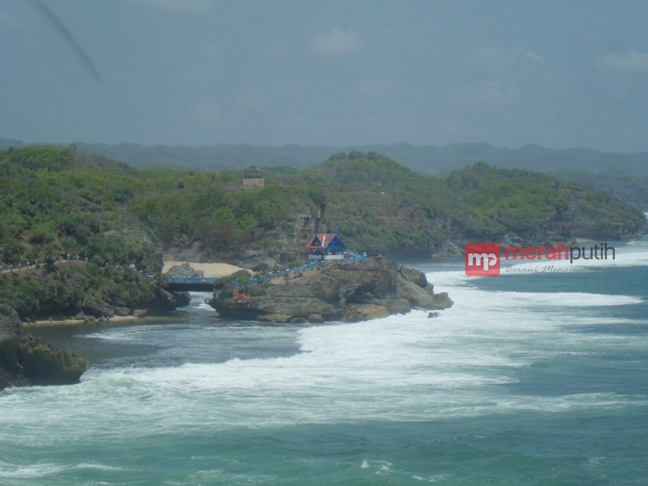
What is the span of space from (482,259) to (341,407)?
8091cm

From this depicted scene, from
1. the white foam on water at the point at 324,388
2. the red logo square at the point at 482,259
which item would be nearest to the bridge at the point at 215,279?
the white foam on water at the point at 324,388

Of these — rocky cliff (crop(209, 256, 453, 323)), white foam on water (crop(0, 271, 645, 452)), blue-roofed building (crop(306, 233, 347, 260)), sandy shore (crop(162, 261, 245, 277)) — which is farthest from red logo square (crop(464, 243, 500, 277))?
white foam on water (crop(0, 271, 645, 452))

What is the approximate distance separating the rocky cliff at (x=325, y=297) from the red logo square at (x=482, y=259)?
33893mm

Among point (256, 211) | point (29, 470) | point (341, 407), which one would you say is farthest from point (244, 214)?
point (29, 470)

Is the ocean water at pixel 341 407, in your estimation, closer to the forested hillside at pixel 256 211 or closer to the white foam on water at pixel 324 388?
the white foam on water at pixel 324 388

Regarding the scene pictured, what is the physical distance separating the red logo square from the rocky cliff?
111 ft

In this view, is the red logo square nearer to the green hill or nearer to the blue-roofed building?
the green hill

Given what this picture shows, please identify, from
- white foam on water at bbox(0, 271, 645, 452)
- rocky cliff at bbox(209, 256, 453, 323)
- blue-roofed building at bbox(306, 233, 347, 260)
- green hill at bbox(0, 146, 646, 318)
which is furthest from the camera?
blue-roofed building at bbox(306, 233, 347, 260)

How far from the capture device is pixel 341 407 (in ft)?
114

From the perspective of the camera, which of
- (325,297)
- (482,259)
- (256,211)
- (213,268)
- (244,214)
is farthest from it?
(482,259)

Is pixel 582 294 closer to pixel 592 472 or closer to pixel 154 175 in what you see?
pixel 592 472

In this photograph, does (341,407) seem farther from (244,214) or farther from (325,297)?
(244,214)

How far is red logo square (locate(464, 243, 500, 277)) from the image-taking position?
9588 cm

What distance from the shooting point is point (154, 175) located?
132125mm
